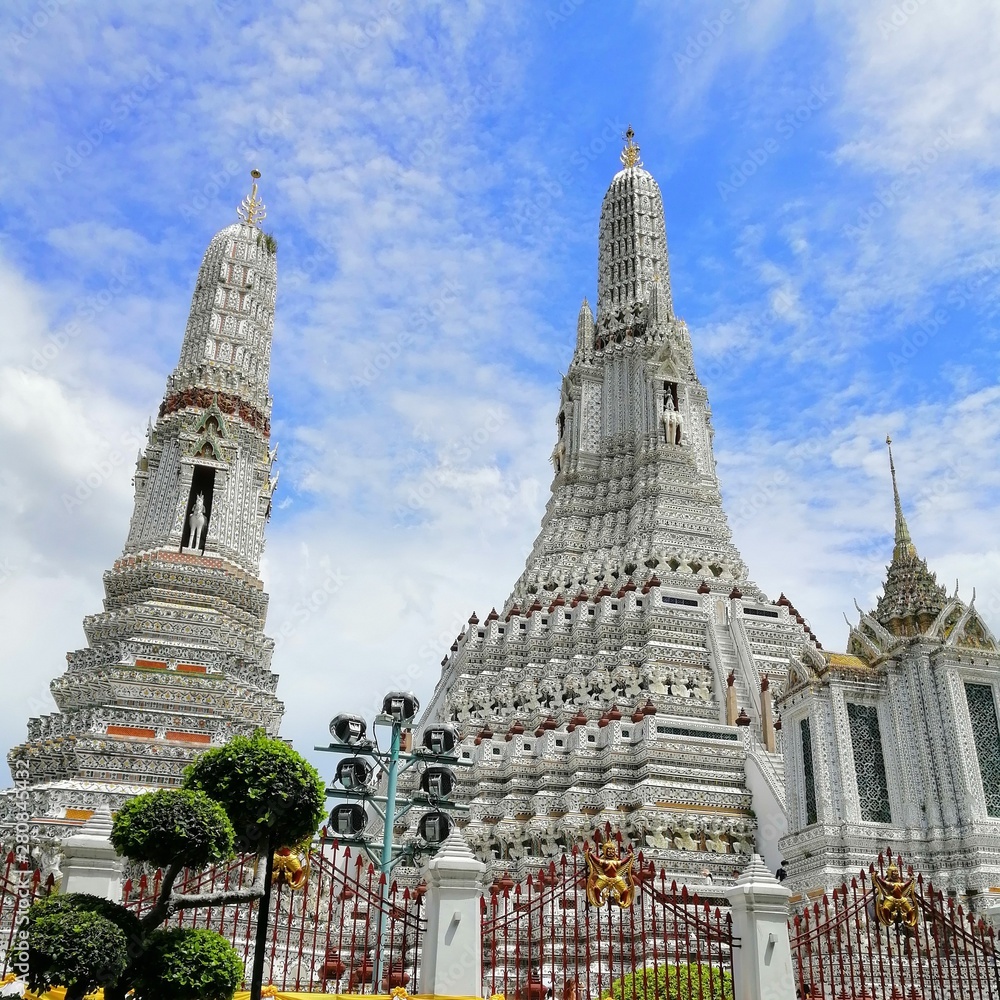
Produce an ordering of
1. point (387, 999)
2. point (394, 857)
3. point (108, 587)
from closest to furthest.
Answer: point (387, 999) < point (394, 857) < point (108, 587)

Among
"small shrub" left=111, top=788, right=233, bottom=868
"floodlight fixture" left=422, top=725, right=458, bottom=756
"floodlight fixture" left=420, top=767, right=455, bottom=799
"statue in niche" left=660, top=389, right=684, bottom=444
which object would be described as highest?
"statue in niche" left=660, top=389, right=684, bottom=444

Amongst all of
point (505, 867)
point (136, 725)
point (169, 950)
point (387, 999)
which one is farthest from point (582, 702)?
point (169, 950)

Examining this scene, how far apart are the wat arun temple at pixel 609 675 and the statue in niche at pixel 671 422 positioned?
0.10m

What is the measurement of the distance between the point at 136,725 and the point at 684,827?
14.2 metres

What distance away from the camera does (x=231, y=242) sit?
3859 centimetres

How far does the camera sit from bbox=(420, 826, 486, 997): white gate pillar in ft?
37.4

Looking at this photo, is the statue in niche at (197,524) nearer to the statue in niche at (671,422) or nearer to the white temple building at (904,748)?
the white temple building at (904,748)

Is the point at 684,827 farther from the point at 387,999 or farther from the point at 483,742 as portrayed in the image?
the point at 387,999

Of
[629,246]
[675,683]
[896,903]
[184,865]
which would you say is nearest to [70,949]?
[184,865]

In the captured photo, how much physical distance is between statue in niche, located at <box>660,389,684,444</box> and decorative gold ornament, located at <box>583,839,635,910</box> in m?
34.3

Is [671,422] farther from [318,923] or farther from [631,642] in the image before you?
[318,923]

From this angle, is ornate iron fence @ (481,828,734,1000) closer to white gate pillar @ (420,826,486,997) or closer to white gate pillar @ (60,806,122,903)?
white gate pillar @ (420,826,486,997)

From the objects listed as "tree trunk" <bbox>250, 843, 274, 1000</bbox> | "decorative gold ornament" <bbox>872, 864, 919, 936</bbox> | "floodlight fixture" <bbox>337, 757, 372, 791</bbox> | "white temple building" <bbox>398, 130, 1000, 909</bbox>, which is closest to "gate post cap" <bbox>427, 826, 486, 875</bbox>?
"floodlight fixture" <bbox>337, 757, 372, 791</bbox>

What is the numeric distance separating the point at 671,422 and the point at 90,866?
38.7 metres
